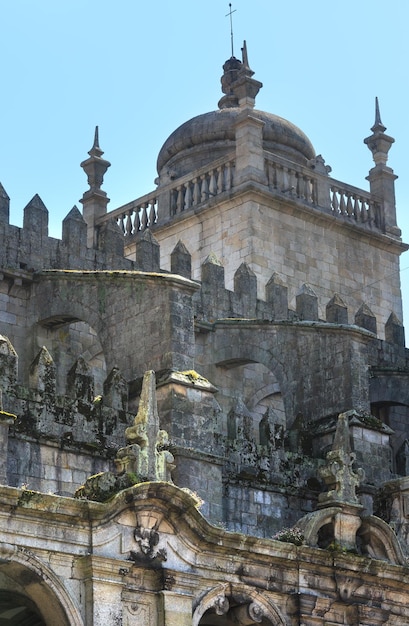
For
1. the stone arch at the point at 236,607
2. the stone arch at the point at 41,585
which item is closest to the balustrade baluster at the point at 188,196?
the stone arch at the point at 236,607

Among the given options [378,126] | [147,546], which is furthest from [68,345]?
[378,126]

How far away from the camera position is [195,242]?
42.8 metres

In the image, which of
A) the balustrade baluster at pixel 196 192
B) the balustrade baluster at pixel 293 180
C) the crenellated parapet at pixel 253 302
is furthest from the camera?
the balustrade baluster at pixel 196 192

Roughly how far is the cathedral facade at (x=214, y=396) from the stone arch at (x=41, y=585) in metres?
0.03

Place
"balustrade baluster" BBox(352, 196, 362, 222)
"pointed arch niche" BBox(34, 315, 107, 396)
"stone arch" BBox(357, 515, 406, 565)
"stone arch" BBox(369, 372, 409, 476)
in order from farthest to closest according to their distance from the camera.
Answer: "balustrade baluster" BBox(352, 196, 362, 222) < "stone arch" BBox(369, 372, 409, 476) < "pointed arch niche" BBox(34, 315, 107, 396) < "stone arch" BBox(357, 515, 406, 565)

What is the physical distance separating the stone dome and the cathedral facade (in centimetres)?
6

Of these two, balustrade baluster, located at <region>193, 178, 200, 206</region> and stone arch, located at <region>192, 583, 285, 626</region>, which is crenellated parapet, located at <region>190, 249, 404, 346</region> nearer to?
balustrade baluster, located at <region>193, 178, 200, 206</region>

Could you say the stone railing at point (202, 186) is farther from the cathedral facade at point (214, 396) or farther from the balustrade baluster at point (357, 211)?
Answer: the balustrade baluster at point (357, 211)

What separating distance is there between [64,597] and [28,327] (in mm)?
11040

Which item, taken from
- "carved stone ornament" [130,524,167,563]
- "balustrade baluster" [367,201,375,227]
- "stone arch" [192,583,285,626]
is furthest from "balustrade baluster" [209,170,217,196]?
"carved stone ornament" [130,524,167,563]

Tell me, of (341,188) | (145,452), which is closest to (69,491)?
(145,452)

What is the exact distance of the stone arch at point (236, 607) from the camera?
82.4ft

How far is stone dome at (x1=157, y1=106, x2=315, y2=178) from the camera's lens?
44.1 metres

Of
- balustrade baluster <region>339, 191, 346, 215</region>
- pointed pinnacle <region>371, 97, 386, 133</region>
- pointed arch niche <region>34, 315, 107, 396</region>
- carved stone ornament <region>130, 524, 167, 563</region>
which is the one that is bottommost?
carved stone ornament <region>130, 524, 167, 563</region>
